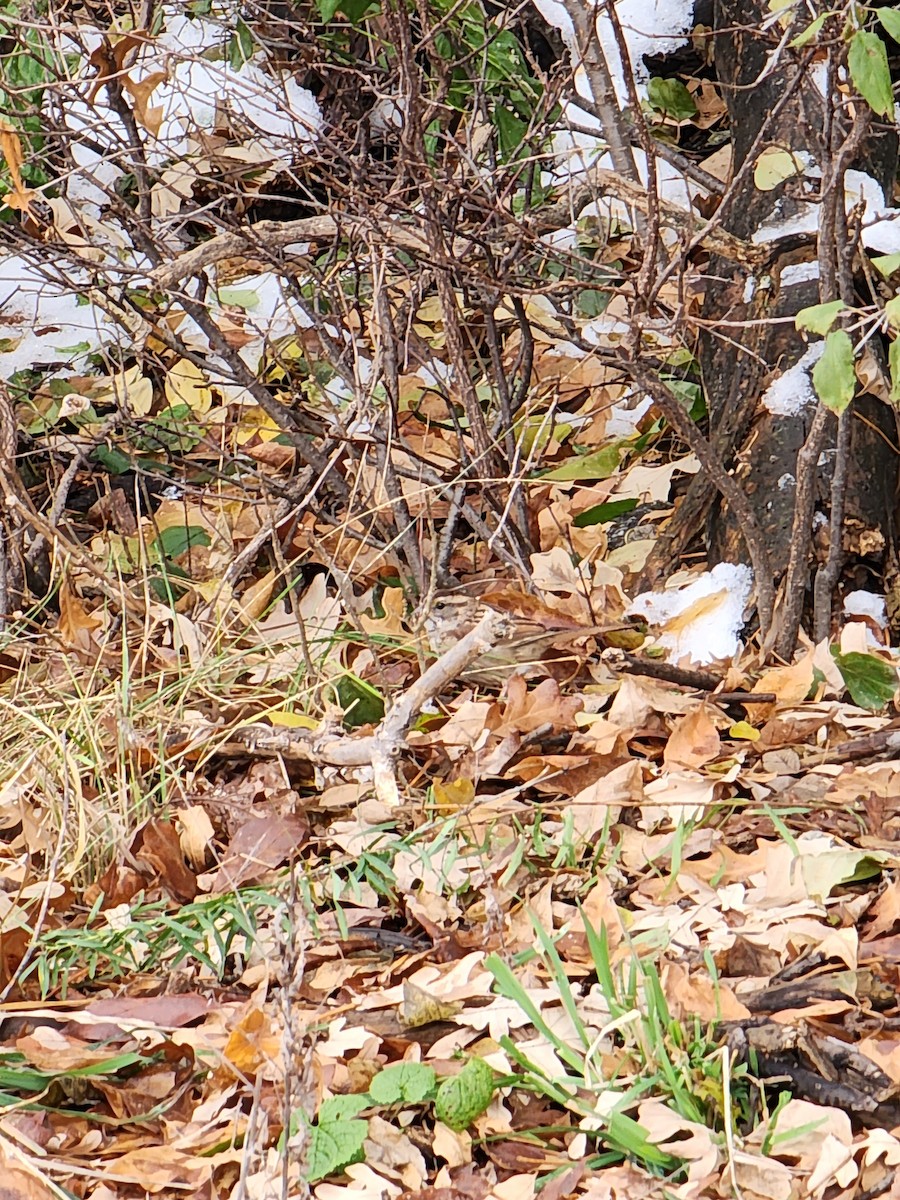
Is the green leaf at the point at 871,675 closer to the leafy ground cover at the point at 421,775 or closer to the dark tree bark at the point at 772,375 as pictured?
the leafy ground cover at the point at 421,775

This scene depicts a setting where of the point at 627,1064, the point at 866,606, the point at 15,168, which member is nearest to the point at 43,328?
the point at 15,168

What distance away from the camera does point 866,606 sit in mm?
2262

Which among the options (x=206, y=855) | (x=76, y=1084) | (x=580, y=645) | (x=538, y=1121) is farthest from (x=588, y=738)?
(x=76, y=1084)

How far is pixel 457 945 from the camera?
1.67 meters

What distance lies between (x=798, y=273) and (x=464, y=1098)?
1.63 meters

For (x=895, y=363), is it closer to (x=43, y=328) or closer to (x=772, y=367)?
(x=772, y=367)

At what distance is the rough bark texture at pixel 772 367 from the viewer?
2.28 metres

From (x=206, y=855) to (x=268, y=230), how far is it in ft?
4.70

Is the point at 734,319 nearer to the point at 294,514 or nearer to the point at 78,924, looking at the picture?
the point at 294,514

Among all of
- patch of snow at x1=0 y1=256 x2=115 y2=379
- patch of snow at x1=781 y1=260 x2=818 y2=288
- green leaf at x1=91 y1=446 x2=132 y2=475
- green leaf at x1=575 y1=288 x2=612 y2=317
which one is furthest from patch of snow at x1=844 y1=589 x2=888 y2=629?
patch of snow at x1=0 y1=256 x2=115 y2=379

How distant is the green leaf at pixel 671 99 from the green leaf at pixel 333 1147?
310 cm

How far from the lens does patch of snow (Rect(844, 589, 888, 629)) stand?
226 cm

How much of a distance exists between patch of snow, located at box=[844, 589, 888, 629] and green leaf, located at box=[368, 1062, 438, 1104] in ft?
3.93

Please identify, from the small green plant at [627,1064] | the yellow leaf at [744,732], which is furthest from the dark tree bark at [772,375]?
the small green plant at [627,1064]
